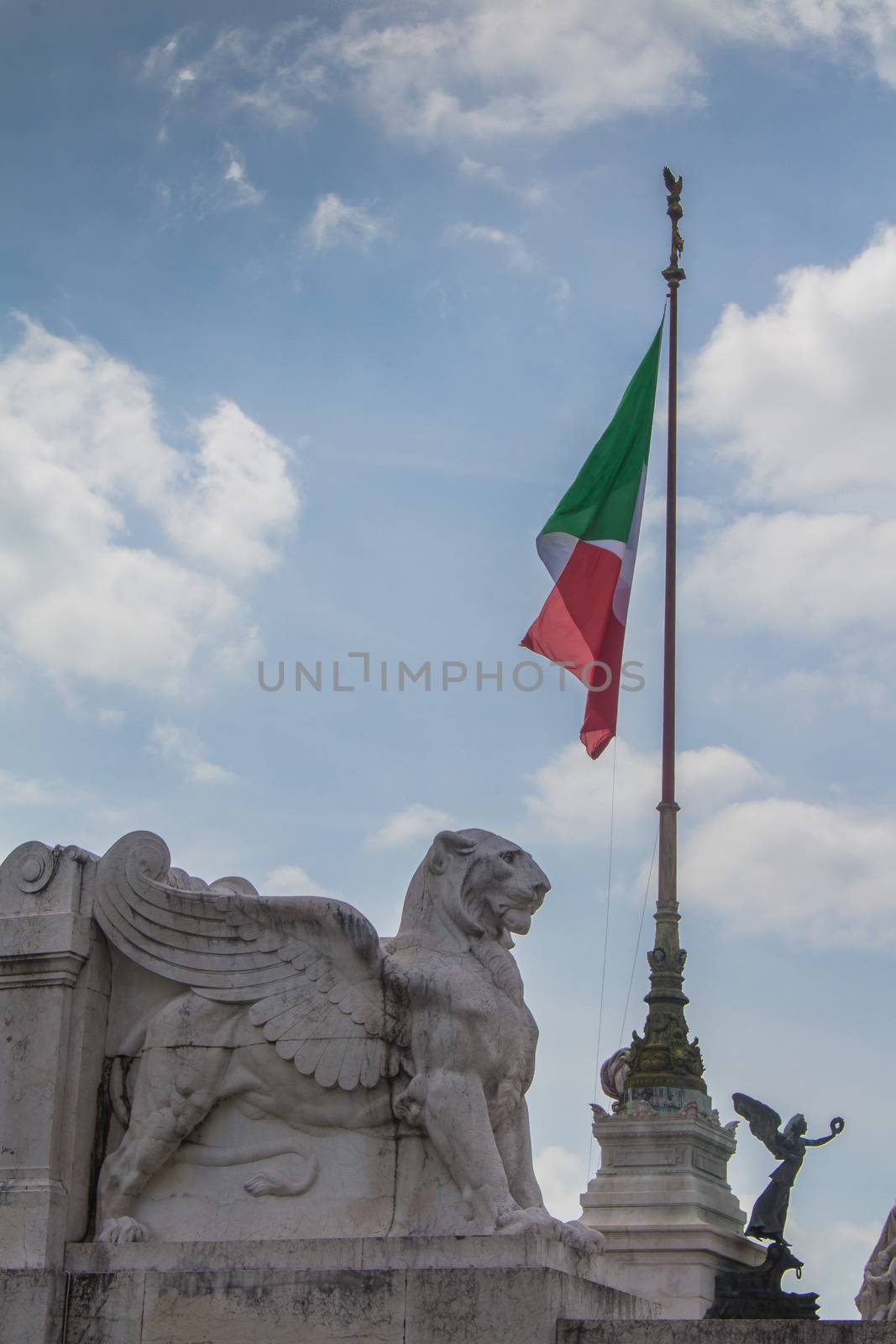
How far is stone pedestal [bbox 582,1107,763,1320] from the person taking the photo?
20328 mm

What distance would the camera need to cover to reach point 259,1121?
8.52 meters

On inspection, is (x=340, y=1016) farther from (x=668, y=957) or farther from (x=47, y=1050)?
(x=668, y=957)

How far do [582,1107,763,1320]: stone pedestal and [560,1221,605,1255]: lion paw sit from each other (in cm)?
1168

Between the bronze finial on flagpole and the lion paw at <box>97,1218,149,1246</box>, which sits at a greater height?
the bronze finial on flagpole

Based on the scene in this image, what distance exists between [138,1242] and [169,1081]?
26.5 inches

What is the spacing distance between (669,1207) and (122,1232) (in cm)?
1349

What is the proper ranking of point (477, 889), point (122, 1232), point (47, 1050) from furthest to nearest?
1. point (477, 889)
2. point (47, 1050)
3. point (122, 1232)

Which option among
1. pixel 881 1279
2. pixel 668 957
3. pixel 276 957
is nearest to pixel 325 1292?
pixel 276 957

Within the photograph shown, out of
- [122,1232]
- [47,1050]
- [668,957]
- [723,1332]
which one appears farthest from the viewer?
[668,957]

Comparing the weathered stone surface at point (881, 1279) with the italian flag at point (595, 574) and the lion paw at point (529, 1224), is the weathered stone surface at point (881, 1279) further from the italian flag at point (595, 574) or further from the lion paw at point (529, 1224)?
the lion paw at point (529, 1224)

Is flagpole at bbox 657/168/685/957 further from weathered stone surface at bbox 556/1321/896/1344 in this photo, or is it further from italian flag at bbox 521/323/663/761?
weathered stone surface at bbox 556/1321/896/1344

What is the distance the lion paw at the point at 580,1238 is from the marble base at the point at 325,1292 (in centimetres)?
4

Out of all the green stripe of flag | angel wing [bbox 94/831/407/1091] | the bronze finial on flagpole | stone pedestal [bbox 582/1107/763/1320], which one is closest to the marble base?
angel wing [bbox 94/831/407/1091]

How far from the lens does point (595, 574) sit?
20.2 m
